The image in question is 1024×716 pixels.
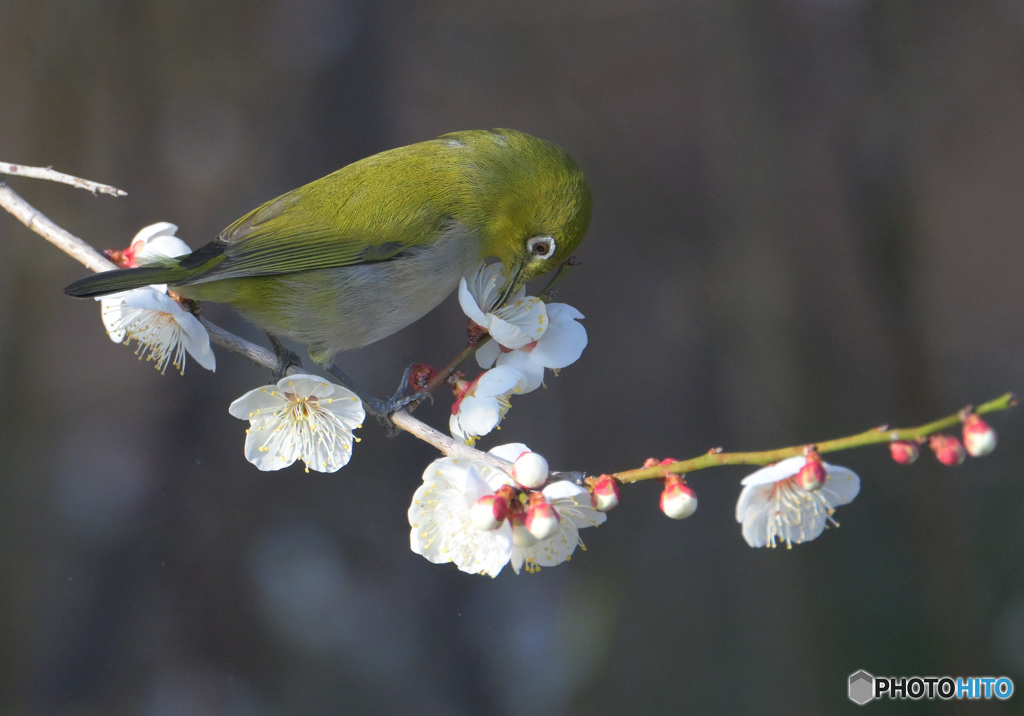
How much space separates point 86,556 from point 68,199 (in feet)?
5.94

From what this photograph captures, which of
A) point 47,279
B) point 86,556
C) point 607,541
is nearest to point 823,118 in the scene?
point 607,541

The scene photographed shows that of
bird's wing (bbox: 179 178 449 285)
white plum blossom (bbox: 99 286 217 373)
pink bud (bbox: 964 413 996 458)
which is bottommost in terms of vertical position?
pink bud (bbox: 964 413 996 458)

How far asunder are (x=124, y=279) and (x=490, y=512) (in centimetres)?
114

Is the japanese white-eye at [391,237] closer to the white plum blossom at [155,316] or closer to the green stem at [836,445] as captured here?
the white plum blossom at [155,316]

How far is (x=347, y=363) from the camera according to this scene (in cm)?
421

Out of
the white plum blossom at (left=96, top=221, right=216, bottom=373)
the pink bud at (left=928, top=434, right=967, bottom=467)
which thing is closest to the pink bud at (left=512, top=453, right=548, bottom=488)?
the pink bud at (left=928, top=434, right=967, bottom=467)

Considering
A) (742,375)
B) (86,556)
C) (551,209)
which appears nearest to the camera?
(551,209)

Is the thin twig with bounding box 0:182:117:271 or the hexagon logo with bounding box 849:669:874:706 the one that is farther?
the hexagon logo with bounding box 849:669:874:706

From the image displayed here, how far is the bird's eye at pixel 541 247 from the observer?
2334 millimetres

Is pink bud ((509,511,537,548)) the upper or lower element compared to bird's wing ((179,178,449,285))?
lower

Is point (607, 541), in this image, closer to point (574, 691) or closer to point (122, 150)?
point (574, 691)

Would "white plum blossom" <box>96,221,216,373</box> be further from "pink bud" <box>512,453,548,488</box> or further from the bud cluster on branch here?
"pink bud" <box>512,453,548,488</box>

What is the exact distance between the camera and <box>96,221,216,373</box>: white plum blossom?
6.21ft

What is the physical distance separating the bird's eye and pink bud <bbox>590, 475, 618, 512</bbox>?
1.05 metres
